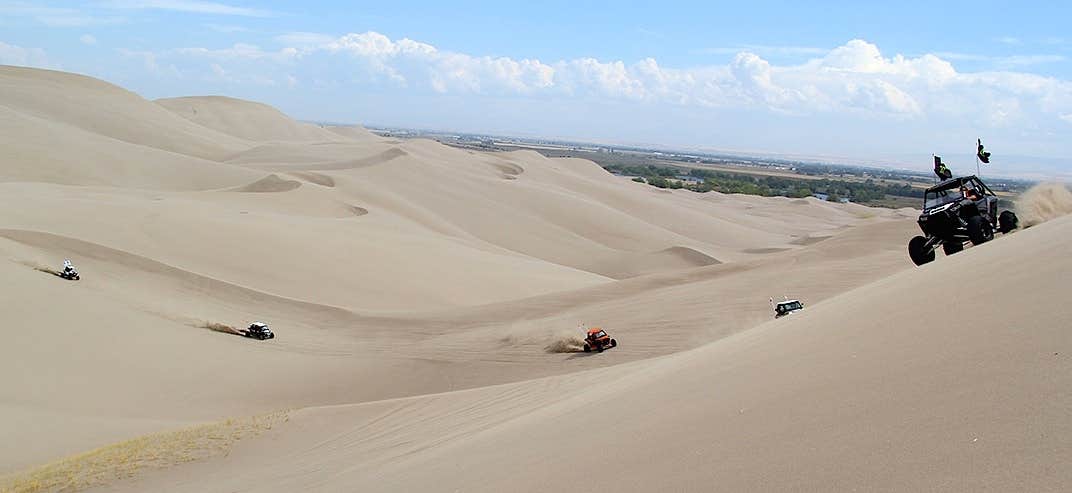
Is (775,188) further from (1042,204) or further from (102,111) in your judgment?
(1042,204)

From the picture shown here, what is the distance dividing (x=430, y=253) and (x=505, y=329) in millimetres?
A: 13277

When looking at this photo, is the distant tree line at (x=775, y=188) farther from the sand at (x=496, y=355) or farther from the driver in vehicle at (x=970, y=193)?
the driver in vehicle at (x=970, y=193)

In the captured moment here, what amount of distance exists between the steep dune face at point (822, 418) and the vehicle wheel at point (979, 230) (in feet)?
10.2

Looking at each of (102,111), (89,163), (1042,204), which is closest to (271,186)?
(89,163)

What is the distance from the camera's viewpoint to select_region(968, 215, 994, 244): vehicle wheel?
12.0 metres

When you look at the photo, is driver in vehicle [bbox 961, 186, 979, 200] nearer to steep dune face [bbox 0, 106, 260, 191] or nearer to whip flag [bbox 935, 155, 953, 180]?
whip flag [bbox 935, 155, 953, 180]

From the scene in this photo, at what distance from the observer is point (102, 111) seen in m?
78.4

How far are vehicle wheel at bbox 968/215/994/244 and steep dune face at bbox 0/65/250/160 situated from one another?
69.1 metres

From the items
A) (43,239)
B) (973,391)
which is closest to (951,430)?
(973,391)

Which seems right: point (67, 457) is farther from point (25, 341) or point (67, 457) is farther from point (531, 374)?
point (531, 374)

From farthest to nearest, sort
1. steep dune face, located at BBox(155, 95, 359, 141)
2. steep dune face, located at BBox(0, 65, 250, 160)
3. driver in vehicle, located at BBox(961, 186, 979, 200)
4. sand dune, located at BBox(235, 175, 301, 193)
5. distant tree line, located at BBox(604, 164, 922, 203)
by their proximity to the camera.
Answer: steep dune face, located at BBox(155, 95, 359, 141)
distant tree line, located at BBox(604, 164, 922, 203)
steep dune face, located at BBox(0, 65, 250, 160)
sand dune, located at BBox(235, 175, 301, 193)
driver in vehicle, located at BBox(961, 186, 979, 200)

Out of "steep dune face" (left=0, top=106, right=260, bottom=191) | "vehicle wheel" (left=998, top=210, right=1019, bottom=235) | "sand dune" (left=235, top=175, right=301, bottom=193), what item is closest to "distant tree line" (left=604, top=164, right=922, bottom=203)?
"steep dune face" (left=0, top=106, right=260, bottom=191)

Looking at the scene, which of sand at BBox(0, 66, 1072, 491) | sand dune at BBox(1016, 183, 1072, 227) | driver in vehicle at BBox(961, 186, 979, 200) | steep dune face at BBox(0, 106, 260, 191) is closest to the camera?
sand at BBox(0, 66, 1072, 491)

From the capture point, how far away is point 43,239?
21641mm
